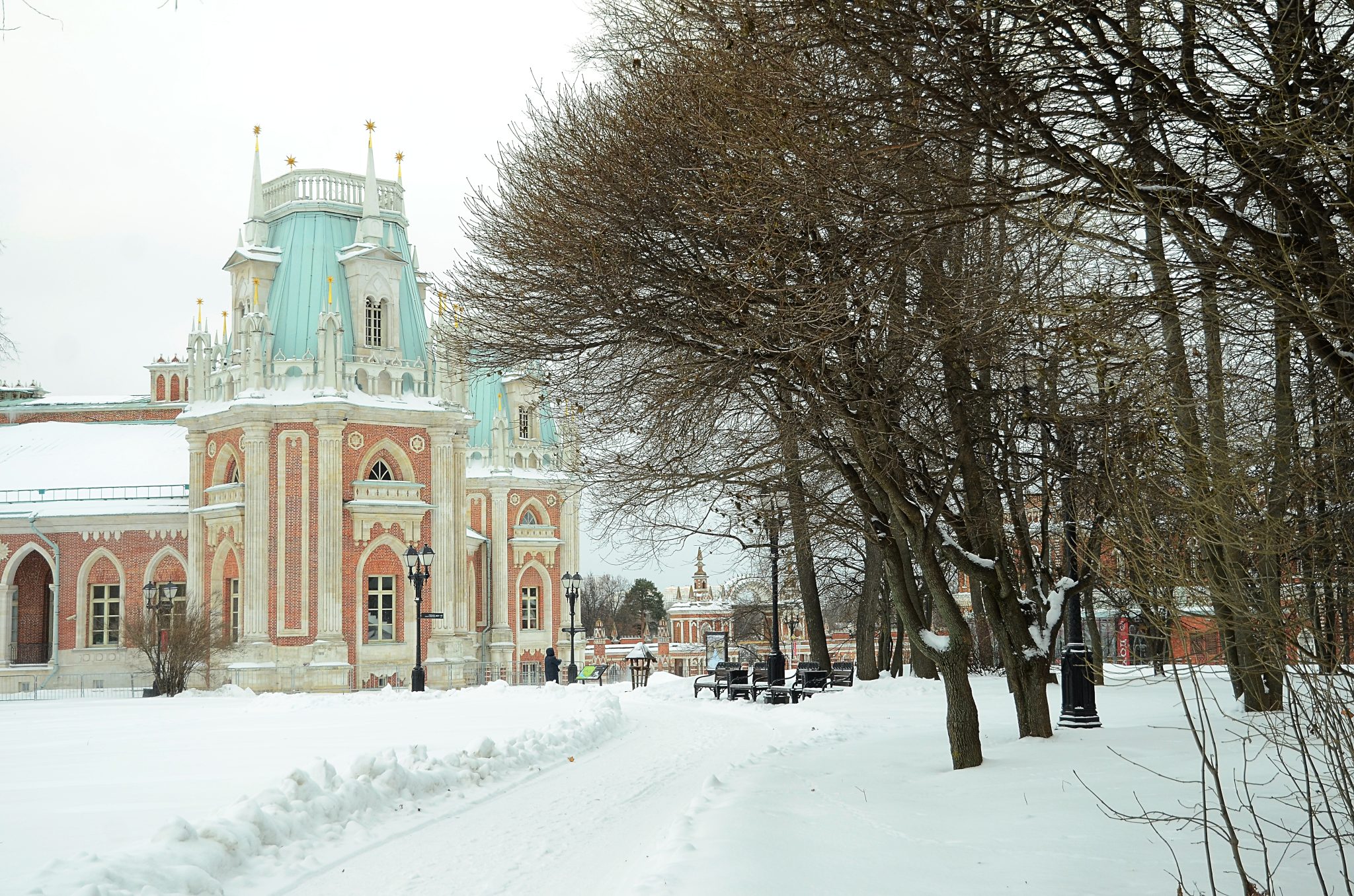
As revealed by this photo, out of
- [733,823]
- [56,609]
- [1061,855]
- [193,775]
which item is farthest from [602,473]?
[56,609]

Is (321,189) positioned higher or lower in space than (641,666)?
higher

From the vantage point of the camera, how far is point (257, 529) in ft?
139

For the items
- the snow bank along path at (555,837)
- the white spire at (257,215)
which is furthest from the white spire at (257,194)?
the snow bank along path at (555,837)

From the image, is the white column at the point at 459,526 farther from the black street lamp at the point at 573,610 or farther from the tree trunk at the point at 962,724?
the tree trunk at the point at 962,724

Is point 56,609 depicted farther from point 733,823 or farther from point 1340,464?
point 1340,464

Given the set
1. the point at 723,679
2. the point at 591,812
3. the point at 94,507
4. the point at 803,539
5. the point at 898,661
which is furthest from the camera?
the point at 94,507

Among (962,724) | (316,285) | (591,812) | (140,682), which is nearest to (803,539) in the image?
(962,724)

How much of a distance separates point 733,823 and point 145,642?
33.3 metres

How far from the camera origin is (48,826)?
29.7 ft

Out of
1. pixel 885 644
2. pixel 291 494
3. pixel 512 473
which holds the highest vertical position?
pixel 512 473

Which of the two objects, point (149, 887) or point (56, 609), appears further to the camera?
point (56, 609)

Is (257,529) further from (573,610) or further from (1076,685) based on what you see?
(1076,685)

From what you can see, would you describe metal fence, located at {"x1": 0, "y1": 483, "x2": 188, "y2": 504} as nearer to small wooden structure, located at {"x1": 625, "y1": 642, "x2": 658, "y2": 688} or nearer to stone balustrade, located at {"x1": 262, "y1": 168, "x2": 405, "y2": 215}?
stone balustrade, located at {"x1": 262, "y1": 168, "x2": 405, "y2": 215}

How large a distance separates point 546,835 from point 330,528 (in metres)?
34.9
